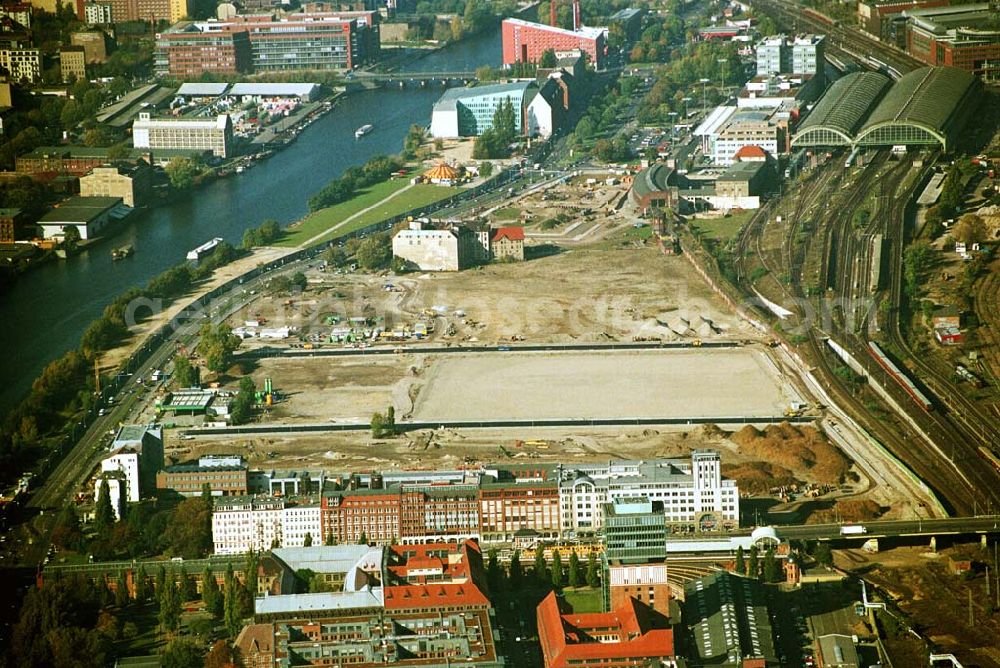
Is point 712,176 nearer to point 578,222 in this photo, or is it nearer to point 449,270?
point 578,222

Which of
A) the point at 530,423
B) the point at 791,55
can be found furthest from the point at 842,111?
the point at 530,423

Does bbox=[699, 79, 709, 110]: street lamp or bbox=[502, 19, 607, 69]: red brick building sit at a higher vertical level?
bbox=[502, 19, 607, 69]: red brick building

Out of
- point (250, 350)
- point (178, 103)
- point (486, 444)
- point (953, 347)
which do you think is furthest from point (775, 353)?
point (178, 103)

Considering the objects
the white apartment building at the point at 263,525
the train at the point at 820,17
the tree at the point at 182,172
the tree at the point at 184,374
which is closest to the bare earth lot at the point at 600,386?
the tree at the point at 184,374

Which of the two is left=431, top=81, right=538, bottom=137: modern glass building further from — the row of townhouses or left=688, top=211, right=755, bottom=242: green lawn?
the row of townhouses

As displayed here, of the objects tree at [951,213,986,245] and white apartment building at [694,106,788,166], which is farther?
white apartment building at [694,106,788,166]

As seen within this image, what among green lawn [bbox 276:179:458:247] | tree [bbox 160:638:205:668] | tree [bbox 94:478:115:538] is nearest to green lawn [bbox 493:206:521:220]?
green lawn [bbox 276:179:458:247]

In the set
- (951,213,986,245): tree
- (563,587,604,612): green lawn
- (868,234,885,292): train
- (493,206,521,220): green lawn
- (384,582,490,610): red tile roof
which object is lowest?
(563,587,604,612): green lawn
